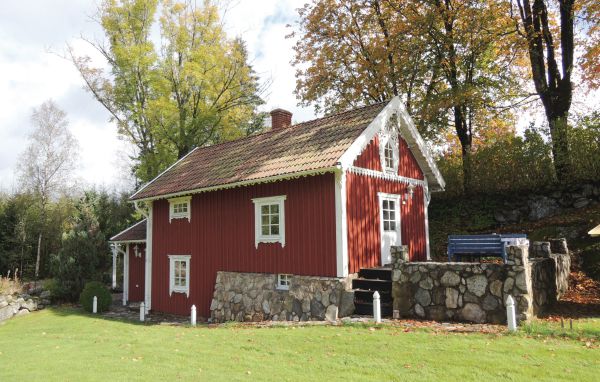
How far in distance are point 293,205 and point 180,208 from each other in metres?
5.76

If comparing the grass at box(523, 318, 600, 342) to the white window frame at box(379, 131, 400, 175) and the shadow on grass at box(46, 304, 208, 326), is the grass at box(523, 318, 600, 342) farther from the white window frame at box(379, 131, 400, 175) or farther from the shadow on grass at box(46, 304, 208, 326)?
the shadow on grass at box(46, 304, 208, 326)

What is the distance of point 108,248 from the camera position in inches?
881

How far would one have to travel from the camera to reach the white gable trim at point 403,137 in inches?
440

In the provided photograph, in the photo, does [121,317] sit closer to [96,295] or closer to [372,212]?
[96,295]

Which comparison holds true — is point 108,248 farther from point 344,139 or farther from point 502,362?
point 502,362

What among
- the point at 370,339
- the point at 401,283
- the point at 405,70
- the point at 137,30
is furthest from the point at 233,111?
the point at 370,339

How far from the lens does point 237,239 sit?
1346 cm

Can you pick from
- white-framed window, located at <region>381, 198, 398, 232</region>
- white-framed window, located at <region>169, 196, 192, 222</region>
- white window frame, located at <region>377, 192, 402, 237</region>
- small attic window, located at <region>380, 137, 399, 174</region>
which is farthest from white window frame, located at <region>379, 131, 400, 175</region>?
white-framed window, located at <region>169, 196, 192, 222</region>

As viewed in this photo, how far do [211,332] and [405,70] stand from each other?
15.4 meters

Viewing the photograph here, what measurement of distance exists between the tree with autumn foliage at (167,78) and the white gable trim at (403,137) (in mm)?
12671

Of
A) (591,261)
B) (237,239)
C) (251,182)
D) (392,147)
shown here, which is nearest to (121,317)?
(237,239)

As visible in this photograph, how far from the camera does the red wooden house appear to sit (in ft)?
37.0

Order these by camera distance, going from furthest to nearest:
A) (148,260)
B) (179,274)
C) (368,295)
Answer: (148,260) → (179,274) → (368,295)

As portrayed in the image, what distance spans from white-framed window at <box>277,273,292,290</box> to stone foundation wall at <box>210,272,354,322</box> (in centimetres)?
13
